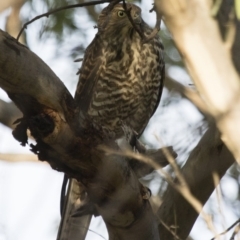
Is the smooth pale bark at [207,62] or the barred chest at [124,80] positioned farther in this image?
the barred chest at [124,80]

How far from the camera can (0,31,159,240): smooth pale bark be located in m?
2.46

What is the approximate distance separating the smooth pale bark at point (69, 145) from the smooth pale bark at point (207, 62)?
1.89 ft

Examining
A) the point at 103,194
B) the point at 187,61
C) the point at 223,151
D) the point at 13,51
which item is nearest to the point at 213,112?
the point at 187,61

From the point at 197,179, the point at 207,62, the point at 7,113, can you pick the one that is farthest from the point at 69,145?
the point at 197,179

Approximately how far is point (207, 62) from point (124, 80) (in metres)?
2.30

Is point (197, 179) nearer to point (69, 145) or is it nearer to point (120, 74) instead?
point (120, 74)

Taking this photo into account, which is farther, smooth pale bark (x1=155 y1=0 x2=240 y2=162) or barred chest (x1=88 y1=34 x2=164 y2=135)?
barred chest (x1=88 y1=34 x2=164 y2=135)

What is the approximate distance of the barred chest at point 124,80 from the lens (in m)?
4.42

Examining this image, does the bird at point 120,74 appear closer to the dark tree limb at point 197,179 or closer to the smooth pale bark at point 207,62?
the dark tree limb at point 197,179

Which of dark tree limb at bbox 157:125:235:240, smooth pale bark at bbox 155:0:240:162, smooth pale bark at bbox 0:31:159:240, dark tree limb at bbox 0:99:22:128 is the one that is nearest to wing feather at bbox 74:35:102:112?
dark tree limb at bbox 157:125:235:240

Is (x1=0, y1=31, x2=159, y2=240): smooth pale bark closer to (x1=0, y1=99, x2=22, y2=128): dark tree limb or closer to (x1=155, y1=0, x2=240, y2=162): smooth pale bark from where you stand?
(x1=0, y1=99, x2=22, y2=128): dark tree limb

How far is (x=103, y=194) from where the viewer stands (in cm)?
298

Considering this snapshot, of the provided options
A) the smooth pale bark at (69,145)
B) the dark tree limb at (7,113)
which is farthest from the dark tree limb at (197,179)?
the dark tree limb at (7,113)

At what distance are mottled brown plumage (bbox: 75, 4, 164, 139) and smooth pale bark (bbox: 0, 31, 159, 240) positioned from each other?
132cm
